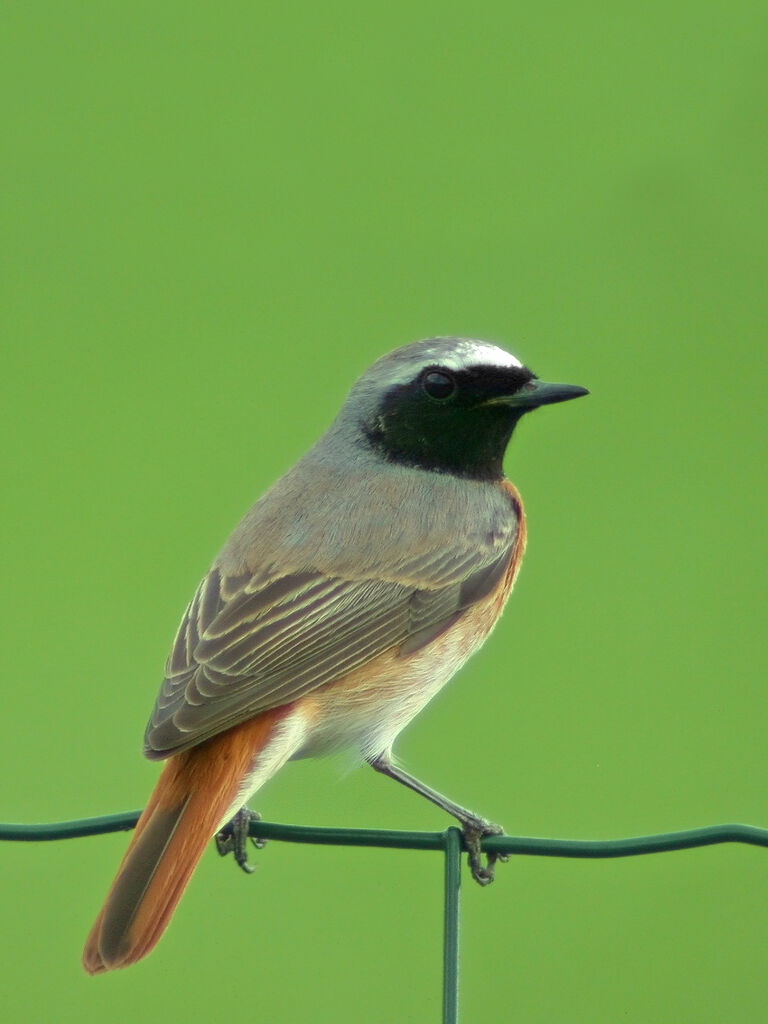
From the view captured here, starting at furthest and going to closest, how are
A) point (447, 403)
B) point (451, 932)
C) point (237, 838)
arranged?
point (447, 403)
point (237, 838)
point (451, 932)

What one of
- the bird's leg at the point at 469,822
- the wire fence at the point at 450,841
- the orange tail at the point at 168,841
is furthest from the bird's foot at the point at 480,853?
the wire fence at the point at 450,841

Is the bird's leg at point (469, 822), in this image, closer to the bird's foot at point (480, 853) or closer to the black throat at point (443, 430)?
the bird's foot at point (480, 853)

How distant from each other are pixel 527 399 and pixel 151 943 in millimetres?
1886

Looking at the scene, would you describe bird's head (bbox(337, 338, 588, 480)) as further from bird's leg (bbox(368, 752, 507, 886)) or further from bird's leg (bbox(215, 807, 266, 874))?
bird's leg (bbox(215, 807, 266, 874))

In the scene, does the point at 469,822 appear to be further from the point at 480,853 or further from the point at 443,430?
the point at 443,430

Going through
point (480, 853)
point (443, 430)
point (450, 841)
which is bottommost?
point (480, 853)

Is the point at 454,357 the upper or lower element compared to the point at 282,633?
upper

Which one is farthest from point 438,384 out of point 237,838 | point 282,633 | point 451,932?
point 451,932

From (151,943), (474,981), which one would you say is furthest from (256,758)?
(474,981)

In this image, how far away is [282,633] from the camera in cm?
455

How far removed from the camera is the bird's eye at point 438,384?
512cm

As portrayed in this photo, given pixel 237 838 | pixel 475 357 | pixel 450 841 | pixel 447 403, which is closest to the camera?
pixel 450 841

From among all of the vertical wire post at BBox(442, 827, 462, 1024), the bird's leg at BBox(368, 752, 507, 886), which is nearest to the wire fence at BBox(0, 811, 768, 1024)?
the vertical wire post at BBox(442, 827, 462, 1024)

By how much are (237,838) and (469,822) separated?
62 cm
